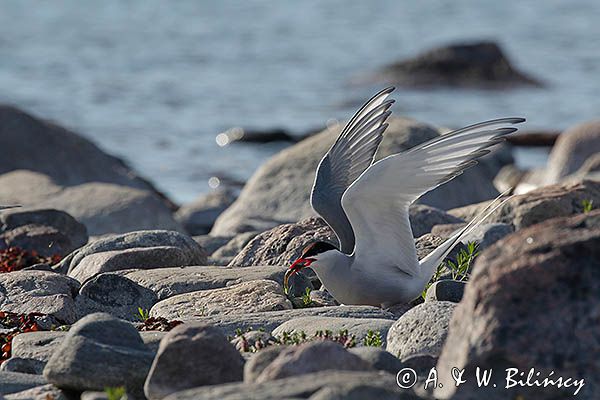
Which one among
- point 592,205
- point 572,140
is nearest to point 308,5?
point 572,140

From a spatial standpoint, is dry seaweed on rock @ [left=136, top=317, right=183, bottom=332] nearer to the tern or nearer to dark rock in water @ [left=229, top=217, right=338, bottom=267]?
the tern

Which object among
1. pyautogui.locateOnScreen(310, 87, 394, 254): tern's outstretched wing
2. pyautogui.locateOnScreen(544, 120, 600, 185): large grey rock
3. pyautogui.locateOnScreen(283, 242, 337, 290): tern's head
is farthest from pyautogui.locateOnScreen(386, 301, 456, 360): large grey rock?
pyautogui.locateOnScreen(544, 120, 600, 185): large grey rock

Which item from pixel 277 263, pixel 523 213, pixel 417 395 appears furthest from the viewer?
pixel 523 213

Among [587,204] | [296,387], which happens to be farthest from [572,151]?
[296,387]

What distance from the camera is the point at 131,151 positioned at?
19891mm

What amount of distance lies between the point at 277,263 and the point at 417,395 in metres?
3.98

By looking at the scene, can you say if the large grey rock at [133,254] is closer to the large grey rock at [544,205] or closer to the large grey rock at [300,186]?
the large grey rock at [544,205]

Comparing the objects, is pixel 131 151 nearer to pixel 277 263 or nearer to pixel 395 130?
pixel 395 130

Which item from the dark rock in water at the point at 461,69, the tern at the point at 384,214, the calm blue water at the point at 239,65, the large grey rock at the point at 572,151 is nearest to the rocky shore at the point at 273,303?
the tern at the point at 384,214

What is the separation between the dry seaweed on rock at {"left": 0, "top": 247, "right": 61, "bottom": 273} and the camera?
906cm

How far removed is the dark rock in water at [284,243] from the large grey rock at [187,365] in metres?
3.12

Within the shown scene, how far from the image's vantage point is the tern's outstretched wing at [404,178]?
6.63 m

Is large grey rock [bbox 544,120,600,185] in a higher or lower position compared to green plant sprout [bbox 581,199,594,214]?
lower

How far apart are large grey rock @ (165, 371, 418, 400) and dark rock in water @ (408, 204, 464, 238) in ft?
15.6
